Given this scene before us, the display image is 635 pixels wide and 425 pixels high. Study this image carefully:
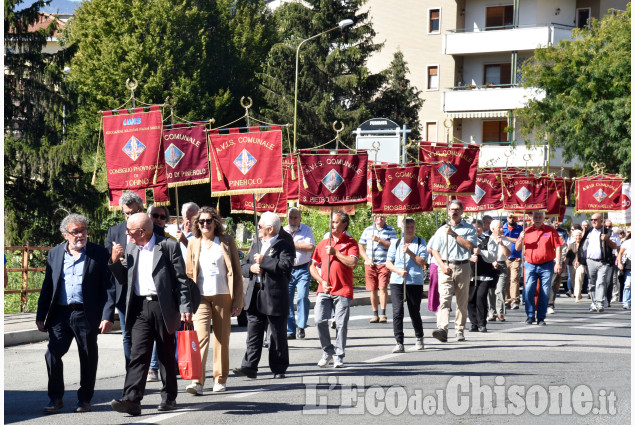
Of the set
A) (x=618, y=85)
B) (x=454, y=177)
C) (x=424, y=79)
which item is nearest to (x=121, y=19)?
(x=424, y=79)

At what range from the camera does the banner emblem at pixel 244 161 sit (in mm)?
13430

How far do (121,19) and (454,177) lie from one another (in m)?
40.0

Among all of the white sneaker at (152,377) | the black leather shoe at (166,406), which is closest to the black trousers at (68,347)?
the black leather shoe at (166,406)

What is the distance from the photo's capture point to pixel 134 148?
46.3 feet

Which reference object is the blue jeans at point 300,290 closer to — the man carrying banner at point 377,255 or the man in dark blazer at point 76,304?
the man carrying banner at point 377,255

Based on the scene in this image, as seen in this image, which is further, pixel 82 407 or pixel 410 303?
pixel 410 303

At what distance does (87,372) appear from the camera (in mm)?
9758

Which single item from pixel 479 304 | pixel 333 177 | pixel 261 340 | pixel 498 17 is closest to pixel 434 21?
pixel 498 17

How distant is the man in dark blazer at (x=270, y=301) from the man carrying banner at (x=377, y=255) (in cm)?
777

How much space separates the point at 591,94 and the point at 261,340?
33011 millimetres

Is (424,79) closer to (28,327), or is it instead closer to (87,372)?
(28,327)

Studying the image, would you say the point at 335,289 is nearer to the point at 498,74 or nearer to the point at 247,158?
the point at 247,158

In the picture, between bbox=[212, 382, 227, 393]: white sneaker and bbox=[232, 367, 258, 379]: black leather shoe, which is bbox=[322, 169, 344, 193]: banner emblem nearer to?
bbox=[232, 367, 258, 379]: black leather shoe

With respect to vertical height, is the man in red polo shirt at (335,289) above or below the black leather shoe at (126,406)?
above
